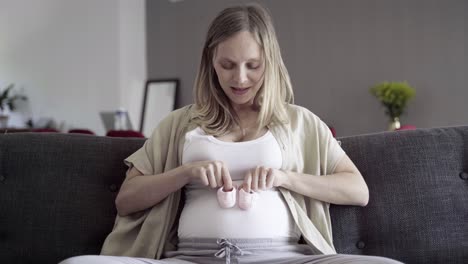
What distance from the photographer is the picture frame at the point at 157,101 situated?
6.04 m

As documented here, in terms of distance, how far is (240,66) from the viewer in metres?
1.49

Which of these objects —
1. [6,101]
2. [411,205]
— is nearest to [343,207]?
[411,205]

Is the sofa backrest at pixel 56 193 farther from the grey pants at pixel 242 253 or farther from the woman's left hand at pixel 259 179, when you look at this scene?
the woman's left hand at pixel 259 179

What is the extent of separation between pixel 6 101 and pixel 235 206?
5.79 m

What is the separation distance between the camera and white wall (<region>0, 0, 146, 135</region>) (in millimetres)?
6094

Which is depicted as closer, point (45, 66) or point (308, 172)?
point (308, 172)

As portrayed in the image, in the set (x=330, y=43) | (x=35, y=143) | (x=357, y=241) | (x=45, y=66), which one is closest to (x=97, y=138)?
(x=35, y=143)

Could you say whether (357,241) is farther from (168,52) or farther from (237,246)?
(168,52)

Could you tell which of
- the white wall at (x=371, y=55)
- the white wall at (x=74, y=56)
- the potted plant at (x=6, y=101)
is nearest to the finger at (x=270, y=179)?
the white wall at (x=371, y=55)

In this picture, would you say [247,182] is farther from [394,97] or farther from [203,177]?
[394,97]

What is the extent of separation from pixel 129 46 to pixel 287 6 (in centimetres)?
195

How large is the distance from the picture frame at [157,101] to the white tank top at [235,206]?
457 cm

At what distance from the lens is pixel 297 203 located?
1.45 metres

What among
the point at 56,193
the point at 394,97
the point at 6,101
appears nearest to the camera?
the point at 56,193
